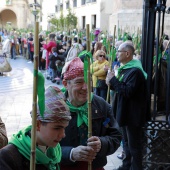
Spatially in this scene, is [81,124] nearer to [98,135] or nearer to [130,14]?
[98,135]

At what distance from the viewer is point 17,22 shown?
54.7 m

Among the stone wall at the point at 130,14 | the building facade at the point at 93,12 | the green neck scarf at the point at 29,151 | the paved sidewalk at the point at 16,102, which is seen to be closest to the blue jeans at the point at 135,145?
the paved sidewalk at the point at 16,102

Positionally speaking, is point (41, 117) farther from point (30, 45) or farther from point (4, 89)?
point (30, 45)

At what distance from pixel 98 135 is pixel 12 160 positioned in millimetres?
985

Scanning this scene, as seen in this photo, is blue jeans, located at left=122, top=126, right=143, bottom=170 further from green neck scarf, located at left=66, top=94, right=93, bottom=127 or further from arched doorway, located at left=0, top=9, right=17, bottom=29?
arched doorway, located at left=0, top=9, right=17, bottom=29

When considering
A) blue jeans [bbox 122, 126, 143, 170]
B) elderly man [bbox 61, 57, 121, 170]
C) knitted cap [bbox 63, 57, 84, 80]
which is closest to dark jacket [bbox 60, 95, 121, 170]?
elderly man [bbox 61, 57, 121, 170]

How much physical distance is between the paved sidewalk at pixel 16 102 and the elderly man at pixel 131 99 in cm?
87

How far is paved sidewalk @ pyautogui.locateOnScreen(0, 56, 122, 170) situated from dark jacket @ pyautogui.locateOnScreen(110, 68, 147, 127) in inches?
46.7

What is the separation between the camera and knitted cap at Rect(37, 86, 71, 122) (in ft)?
5.97

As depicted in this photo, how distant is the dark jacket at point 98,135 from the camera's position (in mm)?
2428

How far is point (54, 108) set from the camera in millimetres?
1843

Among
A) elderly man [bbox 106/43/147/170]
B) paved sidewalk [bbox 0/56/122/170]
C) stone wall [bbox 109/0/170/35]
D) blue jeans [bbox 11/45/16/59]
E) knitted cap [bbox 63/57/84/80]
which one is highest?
stone wall [bbox 109/0/170/35]

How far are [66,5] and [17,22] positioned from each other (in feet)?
41.5

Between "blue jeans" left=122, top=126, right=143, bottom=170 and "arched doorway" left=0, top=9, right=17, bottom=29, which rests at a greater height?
"arched doorway" left=0, top=9, right=17, bottom=29
